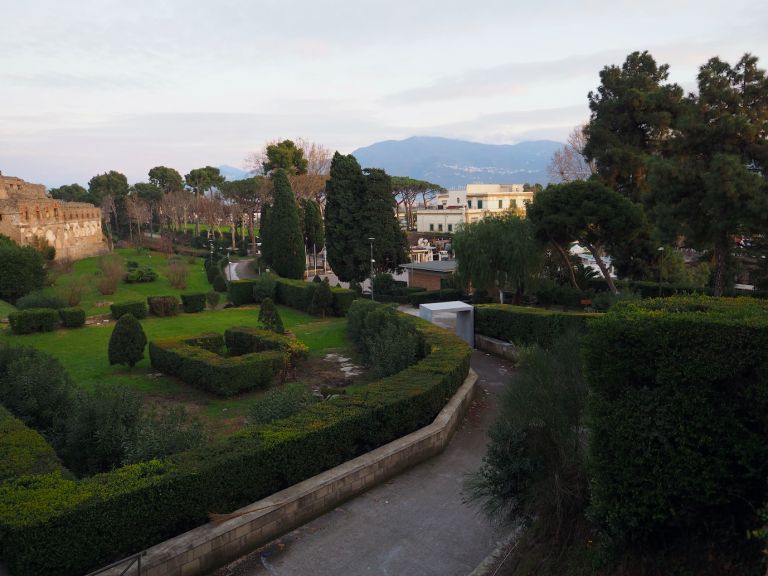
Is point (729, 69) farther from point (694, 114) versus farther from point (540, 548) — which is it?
point (540, 548)

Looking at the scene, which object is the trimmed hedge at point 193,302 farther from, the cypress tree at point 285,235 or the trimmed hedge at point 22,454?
the trimmed hedge at point 22,454

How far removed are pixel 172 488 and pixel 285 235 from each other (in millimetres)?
35354

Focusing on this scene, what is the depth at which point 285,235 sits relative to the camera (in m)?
41.3

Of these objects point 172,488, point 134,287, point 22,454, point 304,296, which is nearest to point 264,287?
point 304,296

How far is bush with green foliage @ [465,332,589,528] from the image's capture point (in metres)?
6.43

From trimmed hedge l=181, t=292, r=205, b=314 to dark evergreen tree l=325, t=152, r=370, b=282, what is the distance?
12.5 meters

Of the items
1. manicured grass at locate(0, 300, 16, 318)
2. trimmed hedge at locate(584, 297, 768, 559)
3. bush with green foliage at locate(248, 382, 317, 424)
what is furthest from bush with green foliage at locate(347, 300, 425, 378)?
manicured grass at locate(0, 300, 16, 318)

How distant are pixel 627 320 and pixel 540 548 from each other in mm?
2789

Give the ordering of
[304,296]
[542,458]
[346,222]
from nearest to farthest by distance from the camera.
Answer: [542,458]
[304,296]
[346,222]

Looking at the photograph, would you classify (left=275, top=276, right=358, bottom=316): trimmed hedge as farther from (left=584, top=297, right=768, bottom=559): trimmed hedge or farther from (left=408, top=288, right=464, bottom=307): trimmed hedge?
(left=584, top=297, right=768, bottom=559): trimmed hedge

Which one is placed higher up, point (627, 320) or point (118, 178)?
point (118, 178)

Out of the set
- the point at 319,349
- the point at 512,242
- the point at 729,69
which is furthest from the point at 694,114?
the point at 319,349

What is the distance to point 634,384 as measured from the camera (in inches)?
228

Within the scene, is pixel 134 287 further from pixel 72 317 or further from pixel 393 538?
pixel 393 538
